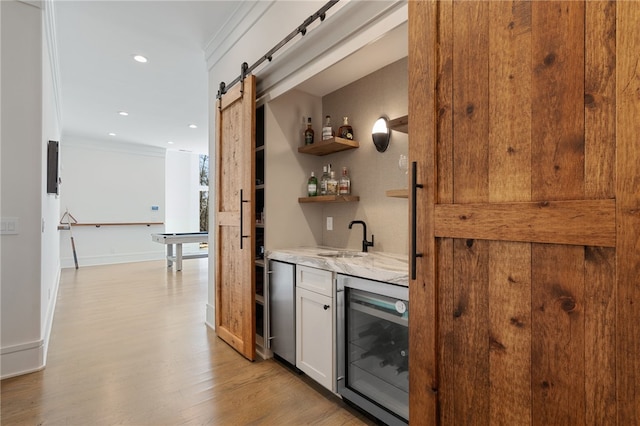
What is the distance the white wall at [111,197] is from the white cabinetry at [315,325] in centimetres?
729

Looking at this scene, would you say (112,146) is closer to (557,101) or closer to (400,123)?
(400,123)

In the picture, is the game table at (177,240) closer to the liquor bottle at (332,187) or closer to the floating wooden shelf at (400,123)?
the liquor bottle at (332,187)

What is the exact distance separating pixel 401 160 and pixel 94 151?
8.09m

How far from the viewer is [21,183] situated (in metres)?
2.45

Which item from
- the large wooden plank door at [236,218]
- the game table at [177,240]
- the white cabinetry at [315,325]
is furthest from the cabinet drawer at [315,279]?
the game table at [177,240]

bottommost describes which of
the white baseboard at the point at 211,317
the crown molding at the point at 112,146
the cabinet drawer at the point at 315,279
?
the white baseboard at the point at 211,317

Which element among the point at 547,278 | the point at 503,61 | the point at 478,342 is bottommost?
the point at 478,342

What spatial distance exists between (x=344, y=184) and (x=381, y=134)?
0.51 m

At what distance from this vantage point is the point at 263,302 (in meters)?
2.76

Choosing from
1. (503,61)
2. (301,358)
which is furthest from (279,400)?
(503,61)

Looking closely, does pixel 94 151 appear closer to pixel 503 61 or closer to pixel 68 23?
pixel 68 23

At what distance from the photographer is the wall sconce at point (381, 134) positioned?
7.98ft

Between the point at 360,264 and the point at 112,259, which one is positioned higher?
the point at 360,264

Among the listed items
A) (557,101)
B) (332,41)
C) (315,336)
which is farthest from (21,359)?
(557,101)
